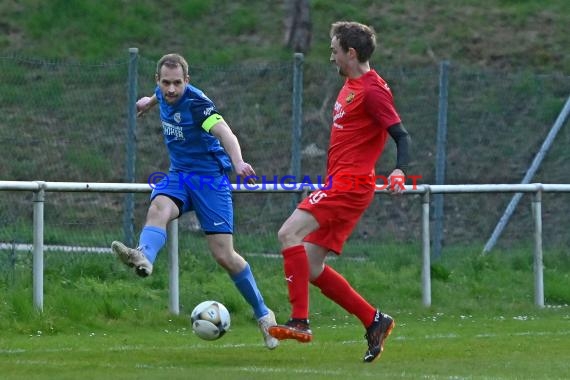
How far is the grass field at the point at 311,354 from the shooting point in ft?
27.0

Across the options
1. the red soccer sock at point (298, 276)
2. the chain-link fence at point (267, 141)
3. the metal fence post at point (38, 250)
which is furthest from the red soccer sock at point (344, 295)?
the chain-link fence at point (267, 141)

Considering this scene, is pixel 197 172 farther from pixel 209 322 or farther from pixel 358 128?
pixel 358 128

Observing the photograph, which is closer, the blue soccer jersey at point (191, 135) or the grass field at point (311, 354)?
the grass field at point (311, 354)

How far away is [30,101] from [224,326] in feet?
22.8

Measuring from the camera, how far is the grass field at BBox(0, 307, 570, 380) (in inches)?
324

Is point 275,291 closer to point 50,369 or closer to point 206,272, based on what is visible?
point 206,272

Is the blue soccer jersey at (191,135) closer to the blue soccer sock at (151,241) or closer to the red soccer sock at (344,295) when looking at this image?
the blue soccer sock at (151,241)

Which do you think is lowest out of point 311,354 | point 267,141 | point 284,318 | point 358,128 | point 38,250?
point 284,318

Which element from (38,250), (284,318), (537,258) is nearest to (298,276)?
(38,250)

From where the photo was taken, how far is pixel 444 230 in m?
16.8

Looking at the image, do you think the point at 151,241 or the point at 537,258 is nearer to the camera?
the point at 151,241

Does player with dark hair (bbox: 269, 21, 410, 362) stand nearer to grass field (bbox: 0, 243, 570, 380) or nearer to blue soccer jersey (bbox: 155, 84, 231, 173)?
grass field (bbox: 0, 243, 570, 380)

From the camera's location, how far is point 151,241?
9.12 m

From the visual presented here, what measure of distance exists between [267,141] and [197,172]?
6.46 metres
